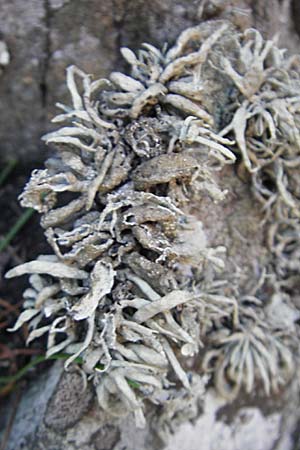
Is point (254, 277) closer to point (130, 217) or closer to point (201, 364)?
point (201, 364)

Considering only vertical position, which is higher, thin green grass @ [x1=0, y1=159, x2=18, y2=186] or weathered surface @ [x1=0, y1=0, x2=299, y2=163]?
weathered surface @ [x1=0, y1=0, x2=299, y2=163]

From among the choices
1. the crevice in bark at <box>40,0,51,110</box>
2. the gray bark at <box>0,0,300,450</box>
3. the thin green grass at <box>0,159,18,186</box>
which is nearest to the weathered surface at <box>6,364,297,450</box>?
the gray bark at <box>0,0,300,450</box>

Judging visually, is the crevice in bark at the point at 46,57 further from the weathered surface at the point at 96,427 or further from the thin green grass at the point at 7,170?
the weathered surface at the point at 96,427

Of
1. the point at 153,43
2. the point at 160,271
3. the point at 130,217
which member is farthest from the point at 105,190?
the point at 153,43

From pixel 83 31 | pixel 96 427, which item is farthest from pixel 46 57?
pixel 96 427

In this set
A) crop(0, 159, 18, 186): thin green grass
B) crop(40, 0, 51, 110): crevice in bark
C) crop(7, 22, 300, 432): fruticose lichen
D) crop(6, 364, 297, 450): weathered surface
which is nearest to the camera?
crop(7, 22, 300, 432): fruticose lichen

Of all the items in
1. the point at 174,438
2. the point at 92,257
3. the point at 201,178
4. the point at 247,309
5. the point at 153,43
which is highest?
the point at 153,43

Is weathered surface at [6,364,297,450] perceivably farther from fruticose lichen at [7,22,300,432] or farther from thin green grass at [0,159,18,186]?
thin green grass at [0,159,18,186]

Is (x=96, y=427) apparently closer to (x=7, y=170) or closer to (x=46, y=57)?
(x=7, y=170)
